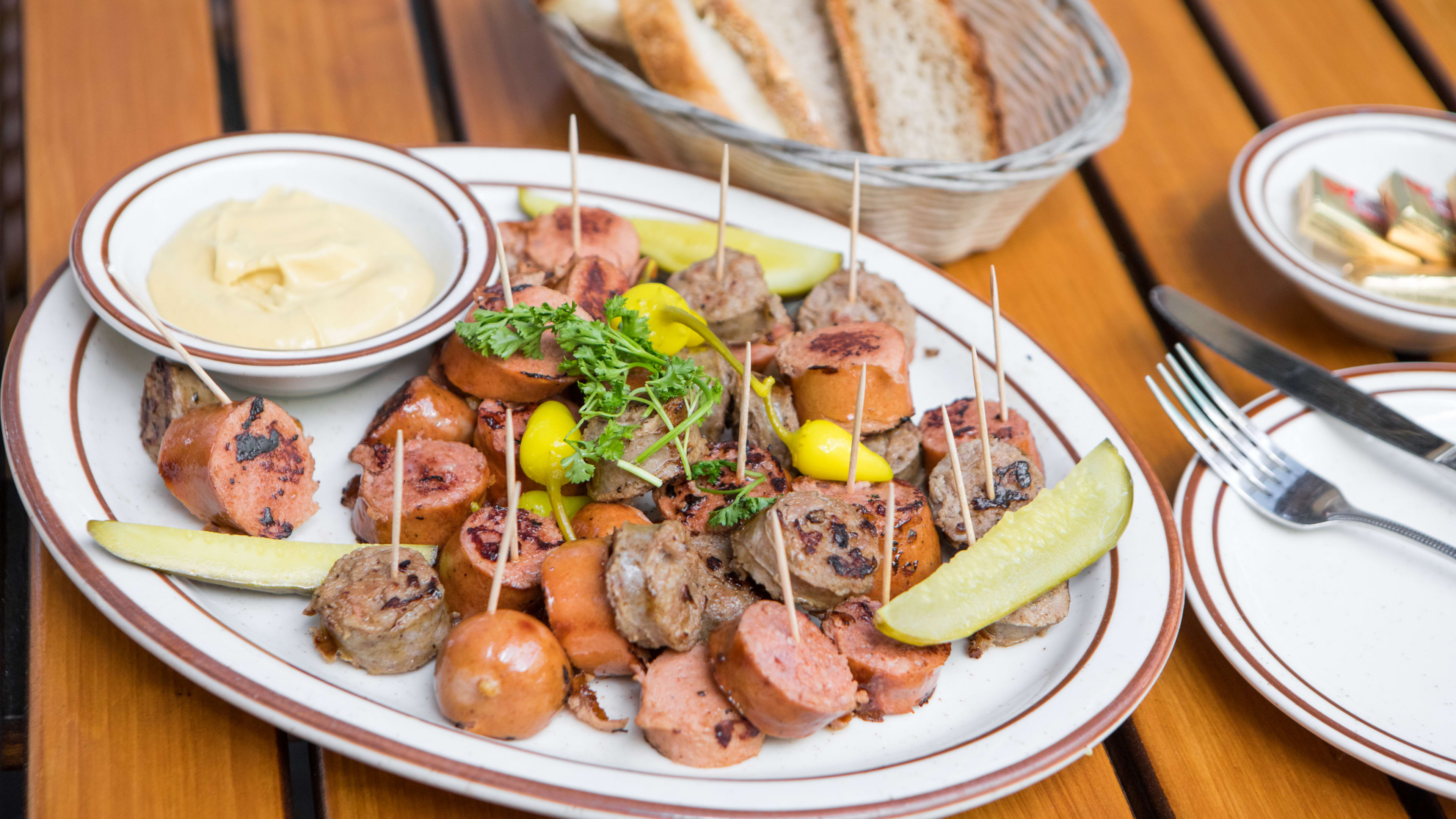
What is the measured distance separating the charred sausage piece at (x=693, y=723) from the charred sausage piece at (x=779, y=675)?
0.8 inches

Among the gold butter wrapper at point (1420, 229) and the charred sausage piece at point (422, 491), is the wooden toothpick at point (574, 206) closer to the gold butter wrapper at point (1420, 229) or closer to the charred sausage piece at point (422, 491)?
the charred sausage piece at point (422, 491)

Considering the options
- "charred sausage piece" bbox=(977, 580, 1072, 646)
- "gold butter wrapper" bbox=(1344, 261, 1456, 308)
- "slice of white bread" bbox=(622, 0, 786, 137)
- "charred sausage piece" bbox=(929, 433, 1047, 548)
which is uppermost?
"slice of white bread" bbox=(622, 0, 786, 137)

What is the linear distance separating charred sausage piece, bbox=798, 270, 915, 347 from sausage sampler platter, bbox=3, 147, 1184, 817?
0.33 feet

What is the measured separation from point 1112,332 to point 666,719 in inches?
71.0

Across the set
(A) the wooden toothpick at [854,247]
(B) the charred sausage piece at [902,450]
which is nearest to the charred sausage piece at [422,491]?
(B) the charred sausage piece at [902,450]

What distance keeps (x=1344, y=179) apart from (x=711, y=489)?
2383 mm

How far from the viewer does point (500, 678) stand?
155cm

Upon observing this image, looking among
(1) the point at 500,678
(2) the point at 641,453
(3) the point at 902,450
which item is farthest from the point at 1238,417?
(1) the point at 500,678

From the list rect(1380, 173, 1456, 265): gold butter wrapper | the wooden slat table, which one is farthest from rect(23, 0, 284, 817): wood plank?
rect(1380, 173, 1456, 265): gold butter wrapper

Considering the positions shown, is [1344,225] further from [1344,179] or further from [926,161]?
[926,161]

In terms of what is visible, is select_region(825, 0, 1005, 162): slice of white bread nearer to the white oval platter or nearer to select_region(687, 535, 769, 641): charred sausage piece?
the white oval platter

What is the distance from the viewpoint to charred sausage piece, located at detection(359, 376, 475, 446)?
2008 millimetres

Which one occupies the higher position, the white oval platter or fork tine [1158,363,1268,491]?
fork tine [1158,363,1268,491]

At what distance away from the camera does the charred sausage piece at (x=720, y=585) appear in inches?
70.1
